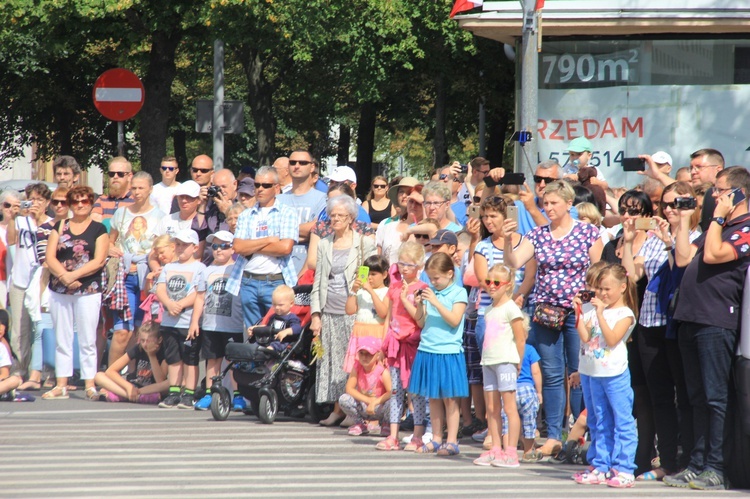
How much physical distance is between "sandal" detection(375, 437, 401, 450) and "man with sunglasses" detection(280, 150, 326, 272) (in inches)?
114

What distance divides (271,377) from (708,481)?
4220mm

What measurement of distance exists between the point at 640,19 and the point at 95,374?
8.86m

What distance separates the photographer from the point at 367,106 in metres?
32.1

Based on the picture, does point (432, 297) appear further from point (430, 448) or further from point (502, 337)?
point (430, 448)

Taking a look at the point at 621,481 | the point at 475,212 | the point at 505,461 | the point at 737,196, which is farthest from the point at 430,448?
the point at 737,196

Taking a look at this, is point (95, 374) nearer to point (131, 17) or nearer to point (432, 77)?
point (131, 17)

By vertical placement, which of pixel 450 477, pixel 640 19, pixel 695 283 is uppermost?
pixel 640 19

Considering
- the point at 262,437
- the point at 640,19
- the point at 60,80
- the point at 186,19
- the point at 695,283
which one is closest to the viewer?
the point at 695,283

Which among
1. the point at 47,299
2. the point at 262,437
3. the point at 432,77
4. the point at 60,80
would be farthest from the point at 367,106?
the point at 262,437

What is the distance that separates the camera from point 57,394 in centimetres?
1237

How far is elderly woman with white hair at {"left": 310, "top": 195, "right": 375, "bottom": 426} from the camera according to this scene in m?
10.7

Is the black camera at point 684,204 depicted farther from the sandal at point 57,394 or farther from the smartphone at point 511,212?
the sandal at point 57,394

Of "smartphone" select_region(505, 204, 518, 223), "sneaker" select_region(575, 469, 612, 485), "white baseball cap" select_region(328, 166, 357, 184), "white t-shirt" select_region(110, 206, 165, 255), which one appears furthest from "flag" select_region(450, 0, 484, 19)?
"sneaker" select_region(575, 469, 612, 485)

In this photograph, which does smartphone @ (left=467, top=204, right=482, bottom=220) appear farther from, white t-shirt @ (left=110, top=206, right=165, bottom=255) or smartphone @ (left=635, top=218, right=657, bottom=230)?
white t-shirt @ (left=110, top=206, right=165, bottom=255)
